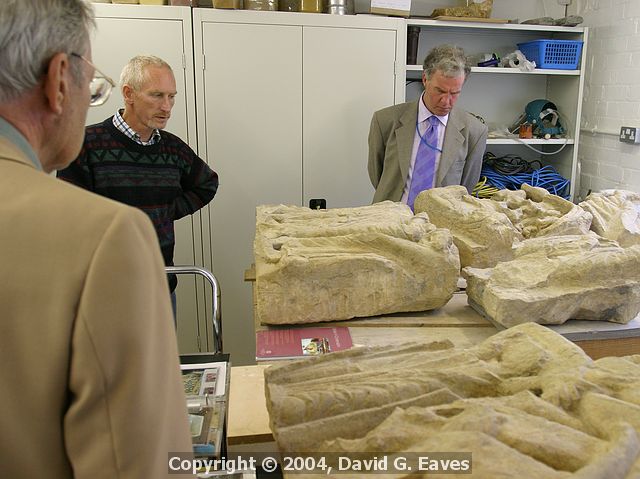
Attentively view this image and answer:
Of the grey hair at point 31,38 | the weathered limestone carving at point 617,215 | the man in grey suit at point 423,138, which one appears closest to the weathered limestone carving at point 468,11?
the man in grey suit at point 423,138

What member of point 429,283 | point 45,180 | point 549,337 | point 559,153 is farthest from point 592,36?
point 45,180

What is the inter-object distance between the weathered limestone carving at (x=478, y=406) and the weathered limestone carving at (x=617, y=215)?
1606 mm

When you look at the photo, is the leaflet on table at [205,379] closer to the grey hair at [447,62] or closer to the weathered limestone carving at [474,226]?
the weathered limestone carving at [474,226]

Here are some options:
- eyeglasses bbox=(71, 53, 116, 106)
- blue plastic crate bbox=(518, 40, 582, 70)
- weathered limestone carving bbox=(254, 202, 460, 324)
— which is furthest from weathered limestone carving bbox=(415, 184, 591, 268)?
eyeglasses bbox=(71, 53, 116, 106)

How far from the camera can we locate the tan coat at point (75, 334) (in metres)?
0.88

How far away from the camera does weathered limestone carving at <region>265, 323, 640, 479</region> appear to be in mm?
1264

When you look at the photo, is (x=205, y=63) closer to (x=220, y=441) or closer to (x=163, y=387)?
(x=220, y=441)

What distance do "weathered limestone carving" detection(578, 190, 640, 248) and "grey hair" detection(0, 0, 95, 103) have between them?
115 inches

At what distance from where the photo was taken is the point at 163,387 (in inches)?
38.1

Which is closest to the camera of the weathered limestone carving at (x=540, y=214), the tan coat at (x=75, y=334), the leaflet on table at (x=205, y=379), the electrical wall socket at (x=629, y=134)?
the tan coat at (x=75, y=334)

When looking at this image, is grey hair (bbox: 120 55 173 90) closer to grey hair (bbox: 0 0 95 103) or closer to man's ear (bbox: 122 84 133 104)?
man's ear (bbox: 122 84 133 104)

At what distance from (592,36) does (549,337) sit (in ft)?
13.1

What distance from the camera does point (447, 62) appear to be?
353 centimetres

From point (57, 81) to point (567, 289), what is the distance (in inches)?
79.0
